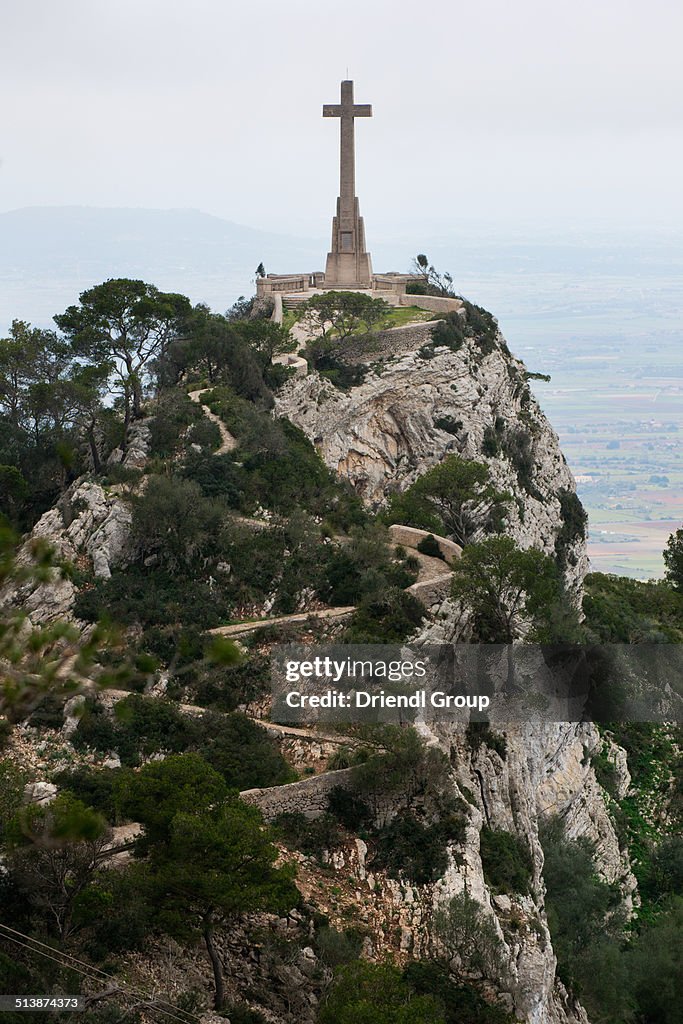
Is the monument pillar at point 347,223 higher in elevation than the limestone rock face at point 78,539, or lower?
higher

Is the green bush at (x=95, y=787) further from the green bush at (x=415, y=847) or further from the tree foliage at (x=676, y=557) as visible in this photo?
the tree foliage at (x=676, y=557)

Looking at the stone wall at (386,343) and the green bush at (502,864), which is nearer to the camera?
the green bush at (502,864)

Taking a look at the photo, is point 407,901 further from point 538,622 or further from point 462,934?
point 538,622

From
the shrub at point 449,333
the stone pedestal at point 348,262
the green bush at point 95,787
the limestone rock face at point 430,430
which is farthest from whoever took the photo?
the stone pedestal at point 348,262

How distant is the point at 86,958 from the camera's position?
17000 millimetres

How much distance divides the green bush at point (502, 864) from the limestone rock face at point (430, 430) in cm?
1717

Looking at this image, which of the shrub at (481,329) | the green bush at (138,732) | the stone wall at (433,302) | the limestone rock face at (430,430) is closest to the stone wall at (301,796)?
the green bush at (138,732)

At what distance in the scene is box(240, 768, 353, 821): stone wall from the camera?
21062mm

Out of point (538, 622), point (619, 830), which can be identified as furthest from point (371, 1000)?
point (619, 830)

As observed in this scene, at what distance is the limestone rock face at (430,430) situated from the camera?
42969 millimetres

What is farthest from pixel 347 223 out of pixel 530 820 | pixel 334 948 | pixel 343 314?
pixel 334 948

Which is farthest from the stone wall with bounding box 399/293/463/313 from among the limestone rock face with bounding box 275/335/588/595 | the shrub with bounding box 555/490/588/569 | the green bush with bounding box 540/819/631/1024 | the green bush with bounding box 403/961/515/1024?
the green bush with bounding box 403/961/515/1024

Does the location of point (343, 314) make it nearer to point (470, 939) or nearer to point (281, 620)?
point (281, 620)

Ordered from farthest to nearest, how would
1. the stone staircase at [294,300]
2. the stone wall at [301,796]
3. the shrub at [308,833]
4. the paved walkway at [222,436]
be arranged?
the stone staircase at [294,300] < the paved walkway at [222,436] < the stone wall at [301,796] < the shrub at [308,833]
